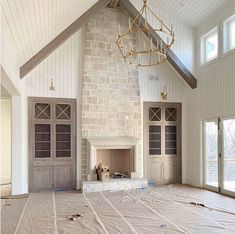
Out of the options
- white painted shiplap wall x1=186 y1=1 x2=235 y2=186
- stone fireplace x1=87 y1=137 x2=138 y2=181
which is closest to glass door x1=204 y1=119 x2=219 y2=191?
white painted shiplap wall x1=186 y1=1 x2=235 y2=186

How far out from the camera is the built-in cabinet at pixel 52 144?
7.55 metres

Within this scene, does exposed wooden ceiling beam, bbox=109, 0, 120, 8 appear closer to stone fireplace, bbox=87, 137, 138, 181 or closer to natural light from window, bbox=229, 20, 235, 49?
natural light from window, bbox=229, 20, 235, 49

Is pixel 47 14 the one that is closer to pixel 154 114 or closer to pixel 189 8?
pixel 189 8

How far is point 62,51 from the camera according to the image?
7855 mm

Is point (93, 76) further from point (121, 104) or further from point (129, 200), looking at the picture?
point (129, 200)

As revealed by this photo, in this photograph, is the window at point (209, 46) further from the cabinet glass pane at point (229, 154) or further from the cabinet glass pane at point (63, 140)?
the cabinet glass pane at point (63, 140)

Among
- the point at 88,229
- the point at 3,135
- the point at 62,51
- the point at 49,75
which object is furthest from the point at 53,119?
the point at 88,229

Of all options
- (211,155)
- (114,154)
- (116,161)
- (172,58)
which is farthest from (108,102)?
(211,155)

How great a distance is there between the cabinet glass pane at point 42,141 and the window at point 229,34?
5240 mm

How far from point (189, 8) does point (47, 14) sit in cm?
418

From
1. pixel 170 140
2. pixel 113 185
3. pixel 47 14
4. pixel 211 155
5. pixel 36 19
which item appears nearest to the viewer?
pixel 36 19

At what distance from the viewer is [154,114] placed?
28.2 ft

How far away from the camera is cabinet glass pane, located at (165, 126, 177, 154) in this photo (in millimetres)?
8641

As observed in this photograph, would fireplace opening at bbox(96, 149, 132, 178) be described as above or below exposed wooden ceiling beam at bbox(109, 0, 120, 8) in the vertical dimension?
below
